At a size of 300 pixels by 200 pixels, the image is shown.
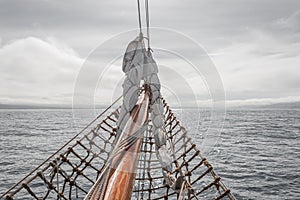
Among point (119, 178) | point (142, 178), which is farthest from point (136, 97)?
point (119, 178)

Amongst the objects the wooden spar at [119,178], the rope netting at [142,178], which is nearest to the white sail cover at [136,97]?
the rope netting at [142,178]

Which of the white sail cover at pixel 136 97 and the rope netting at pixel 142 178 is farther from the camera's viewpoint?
the white sail cover at pixel 136 97

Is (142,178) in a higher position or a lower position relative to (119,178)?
lower

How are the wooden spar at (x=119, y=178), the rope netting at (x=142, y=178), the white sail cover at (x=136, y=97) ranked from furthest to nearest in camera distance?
the white sail cover at (x=136, y=97), the rope netting at (x=142, y=178), the wooden spar at (x=119, y=178)

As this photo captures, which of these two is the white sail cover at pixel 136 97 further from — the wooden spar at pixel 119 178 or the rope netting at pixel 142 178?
the wooden spar at pixel 119 178

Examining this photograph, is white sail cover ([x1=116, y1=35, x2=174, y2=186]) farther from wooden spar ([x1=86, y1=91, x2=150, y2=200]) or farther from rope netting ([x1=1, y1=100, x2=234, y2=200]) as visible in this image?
wooden spar ([x1=86, y1=91, x2=150, y2=200])

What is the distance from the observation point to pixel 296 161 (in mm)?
20922

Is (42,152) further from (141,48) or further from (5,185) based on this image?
(141,48)

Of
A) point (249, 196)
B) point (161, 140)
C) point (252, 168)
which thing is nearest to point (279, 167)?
point (252, 168)

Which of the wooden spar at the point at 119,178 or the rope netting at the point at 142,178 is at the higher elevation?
the wooden spar at the point at 119,178

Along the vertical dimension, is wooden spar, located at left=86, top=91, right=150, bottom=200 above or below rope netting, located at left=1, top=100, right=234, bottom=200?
above

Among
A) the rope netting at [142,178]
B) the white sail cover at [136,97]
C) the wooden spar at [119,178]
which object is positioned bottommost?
the rope netting at [142,178]

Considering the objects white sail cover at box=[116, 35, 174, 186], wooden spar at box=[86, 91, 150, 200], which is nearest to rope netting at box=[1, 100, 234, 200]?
white sail cover at box=[116, 35, 174, 186]

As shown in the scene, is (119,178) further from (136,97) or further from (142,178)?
(142,178)
